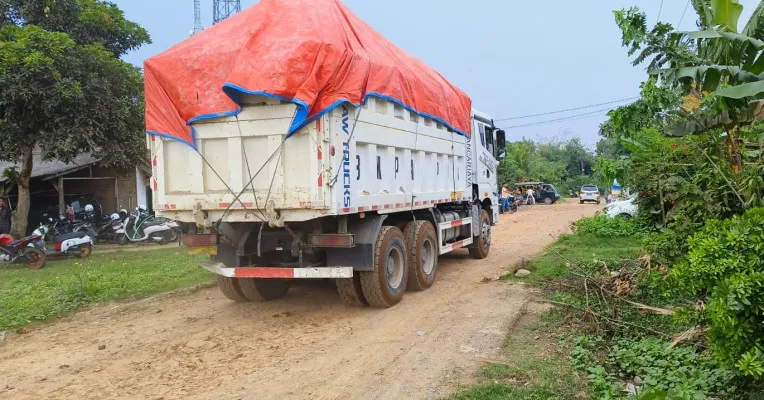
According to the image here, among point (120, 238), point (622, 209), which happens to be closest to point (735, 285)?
point (622, 209)

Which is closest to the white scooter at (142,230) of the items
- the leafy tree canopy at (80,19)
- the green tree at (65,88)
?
the green tree at (65,88)

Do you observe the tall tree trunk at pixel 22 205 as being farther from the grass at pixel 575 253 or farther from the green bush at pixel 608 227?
the green bush at pixel 608 227

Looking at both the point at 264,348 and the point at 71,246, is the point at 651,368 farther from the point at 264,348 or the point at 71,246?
the point at 71,246

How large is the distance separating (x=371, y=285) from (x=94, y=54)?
34.1 ft

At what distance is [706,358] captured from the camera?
4.62m

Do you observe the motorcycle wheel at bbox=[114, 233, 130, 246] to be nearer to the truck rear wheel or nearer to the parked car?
the truck rear wheel

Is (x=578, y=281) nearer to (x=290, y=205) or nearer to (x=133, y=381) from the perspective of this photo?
(x=290, y=205)

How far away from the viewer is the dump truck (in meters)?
6.18

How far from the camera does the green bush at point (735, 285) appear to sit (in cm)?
346

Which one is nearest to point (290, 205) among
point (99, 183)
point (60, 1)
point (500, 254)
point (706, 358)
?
point (706, 358)

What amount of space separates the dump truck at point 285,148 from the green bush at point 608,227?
786 cm

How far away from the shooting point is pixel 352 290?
717 centimetres

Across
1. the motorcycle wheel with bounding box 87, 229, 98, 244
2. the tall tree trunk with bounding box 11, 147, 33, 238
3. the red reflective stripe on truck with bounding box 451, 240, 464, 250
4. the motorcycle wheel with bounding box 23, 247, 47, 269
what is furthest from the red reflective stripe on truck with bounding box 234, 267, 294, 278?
the tall tree trunk with bounding box 11, 147, 33, 238

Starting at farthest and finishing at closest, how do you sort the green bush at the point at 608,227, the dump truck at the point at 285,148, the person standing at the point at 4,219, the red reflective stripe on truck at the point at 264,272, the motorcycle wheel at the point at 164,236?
1. the motorcycle wheel at the point at 164,236
2. the person standing at the point at 4,219
3. the green bush at the point at 608,227
4. the red reflective stripe on truck at the point at 264,272
5. the dump truck at the point at 285,148
